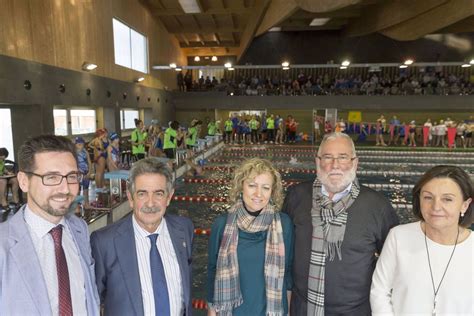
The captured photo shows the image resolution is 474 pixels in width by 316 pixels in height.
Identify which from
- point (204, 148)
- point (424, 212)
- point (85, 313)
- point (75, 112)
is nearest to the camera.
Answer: point (85, 313)

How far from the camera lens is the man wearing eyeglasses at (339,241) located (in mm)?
1897

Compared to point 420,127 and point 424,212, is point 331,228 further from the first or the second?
point 420,127

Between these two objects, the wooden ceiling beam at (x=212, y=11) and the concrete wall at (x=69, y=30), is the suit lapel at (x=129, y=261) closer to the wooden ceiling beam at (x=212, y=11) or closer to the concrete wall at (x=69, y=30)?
the concrete wall at (x=69, y=30)

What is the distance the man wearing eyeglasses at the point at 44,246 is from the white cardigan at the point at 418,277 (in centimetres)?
139

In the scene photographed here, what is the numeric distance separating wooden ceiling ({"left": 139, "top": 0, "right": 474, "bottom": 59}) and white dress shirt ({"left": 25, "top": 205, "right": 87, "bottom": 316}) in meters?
10.0

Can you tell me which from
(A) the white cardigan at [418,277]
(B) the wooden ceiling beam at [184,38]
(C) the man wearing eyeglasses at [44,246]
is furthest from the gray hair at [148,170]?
(B) the wooden ceiling beam at [184,38]

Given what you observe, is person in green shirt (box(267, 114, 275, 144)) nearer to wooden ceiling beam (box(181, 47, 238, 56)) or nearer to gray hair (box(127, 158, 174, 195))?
wooden ceiling beam (box(181, 47, 238, 56))

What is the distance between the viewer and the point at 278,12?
1362 centimetres

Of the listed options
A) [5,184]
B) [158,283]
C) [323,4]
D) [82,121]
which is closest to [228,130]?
[82,121]

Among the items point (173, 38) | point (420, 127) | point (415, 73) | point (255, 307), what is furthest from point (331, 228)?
point (415, 73)

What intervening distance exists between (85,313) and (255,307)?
3.03 ft

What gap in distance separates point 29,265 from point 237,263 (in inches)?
40.3

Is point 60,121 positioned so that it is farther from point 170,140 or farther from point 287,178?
point 287,178

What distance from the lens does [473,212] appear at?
1.61 meters
